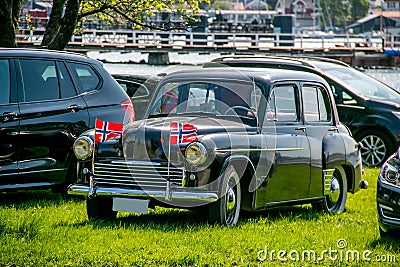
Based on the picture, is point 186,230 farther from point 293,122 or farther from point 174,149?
point 293,122

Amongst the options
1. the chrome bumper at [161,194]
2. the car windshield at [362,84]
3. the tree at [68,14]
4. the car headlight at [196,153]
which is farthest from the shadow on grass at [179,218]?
the tree at [68,14]

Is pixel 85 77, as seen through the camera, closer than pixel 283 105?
No

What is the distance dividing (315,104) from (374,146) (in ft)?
22.3

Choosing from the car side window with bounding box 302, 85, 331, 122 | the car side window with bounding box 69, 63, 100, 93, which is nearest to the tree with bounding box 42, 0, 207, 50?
the car side window with bounding box 69, 63, 100, 93

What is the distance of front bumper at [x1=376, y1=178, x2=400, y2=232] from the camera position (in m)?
9.15

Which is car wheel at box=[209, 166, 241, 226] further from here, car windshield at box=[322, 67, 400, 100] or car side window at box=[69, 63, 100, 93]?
car windshield at box=[322, 67, 400, 100]

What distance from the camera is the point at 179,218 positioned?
34.1 feet

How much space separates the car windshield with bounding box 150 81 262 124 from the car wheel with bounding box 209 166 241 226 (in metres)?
0.95

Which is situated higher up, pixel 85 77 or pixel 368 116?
pixel 85 77

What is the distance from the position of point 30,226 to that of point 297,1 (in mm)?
149122

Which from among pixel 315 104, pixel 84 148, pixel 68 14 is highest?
pixel 68 14

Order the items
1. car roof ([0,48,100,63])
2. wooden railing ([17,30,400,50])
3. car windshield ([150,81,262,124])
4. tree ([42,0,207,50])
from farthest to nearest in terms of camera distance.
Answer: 1. wooden railing ([17,30,400,50])
2. tree ([42,0,207,50])
3. car roof ([0,48,100,63])
4. car windshield ([150,81,262,124])

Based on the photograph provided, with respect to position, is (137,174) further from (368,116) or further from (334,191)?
(368,116)

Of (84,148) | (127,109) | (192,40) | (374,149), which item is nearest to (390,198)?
(84,148)
